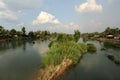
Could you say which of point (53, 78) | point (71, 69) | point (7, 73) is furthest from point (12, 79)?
point (71, 69)

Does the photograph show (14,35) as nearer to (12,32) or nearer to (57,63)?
(12,32)

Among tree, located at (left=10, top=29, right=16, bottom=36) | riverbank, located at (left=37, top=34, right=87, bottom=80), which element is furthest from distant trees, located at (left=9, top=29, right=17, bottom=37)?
riverbank, located at (left=37, top=34, right=87, bottom=80)

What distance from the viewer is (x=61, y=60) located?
29.4m

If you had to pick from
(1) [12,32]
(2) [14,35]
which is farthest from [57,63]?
(2) [14,35]

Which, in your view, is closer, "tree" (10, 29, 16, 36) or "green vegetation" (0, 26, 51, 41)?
"green vegetation" (0, 26, 51, 41)

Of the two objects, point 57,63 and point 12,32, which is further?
point 12,32

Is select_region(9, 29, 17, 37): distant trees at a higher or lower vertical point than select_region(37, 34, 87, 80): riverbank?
higher

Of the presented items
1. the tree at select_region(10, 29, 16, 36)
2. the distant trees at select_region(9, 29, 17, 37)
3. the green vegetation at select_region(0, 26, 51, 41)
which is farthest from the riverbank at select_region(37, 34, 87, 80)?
the distant trees at select_region(9, 29, 17, 37)

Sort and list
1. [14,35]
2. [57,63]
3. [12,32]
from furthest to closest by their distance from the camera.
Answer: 1. [14,35]
2. [12,32]
3. [57,63]

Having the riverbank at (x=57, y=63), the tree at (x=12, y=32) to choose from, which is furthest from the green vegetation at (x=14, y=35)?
the riverbank at (x=57, y=63)

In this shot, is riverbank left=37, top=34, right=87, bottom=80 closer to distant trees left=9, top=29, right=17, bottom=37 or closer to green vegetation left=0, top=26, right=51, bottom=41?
green vegetation left=0, top=26, right=51, bottom=41

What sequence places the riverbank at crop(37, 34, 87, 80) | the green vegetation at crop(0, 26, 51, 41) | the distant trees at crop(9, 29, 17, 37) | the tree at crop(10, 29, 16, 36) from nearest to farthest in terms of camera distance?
the riverbank at crop(37, 34, 87, 80)
the green vegetation at crop(0, 26, 51, 41)
the distant trees at crop(9, 29, 17, 37)
the tree at crop(10, 29, 16, 36)

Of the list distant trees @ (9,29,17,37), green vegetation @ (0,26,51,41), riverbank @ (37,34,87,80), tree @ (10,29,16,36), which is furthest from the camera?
tree @ (10,29,16,36)

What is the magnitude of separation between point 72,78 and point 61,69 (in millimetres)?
2832
